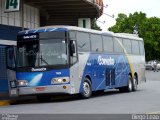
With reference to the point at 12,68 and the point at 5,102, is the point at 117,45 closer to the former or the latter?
the point at 12,68

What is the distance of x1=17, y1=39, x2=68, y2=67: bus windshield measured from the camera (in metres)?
20.2

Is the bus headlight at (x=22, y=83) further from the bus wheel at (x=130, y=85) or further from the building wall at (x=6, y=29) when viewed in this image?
the bus wheel at (x=130, y=85)

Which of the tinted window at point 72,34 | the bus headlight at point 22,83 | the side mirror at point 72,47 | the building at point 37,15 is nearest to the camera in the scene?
the side mirror at point 72,47

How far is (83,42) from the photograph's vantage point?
71.6 feet

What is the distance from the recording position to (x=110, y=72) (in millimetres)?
24906

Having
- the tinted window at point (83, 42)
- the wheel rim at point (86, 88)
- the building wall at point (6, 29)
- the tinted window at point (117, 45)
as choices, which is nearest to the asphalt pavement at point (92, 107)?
the wheel rim at point (86, 88)

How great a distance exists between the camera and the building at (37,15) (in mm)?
27188

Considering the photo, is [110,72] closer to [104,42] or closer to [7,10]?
[104,42]

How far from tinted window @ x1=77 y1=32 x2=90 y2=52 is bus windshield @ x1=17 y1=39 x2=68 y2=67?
1256 millimetres

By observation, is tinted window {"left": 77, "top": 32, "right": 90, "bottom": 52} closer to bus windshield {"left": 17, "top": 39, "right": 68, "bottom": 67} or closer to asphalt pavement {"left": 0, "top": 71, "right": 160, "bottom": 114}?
bus windshield {"left": 17, "top": 39, "right": 68, "bottom": 67}

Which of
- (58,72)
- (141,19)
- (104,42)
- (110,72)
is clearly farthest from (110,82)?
(141,19)

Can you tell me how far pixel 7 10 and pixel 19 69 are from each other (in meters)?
5.32

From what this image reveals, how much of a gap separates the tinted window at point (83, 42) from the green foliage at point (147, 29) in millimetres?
78583

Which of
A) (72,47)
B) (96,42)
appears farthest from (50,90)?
(96,42)
